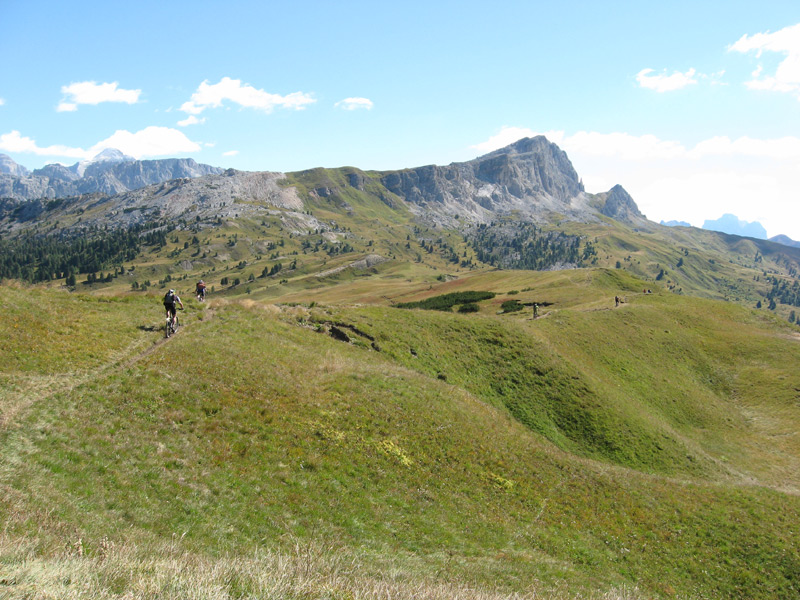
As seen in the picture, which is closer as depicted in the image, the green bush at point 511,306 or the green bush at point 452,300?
the green bush at point 511,306

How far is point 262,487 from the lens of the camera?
1709cm

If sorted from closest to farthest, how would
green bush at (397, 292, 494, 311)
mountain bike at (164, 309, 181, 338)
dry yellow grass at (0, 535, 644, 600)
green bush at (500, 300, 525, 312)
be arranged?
dry yellow grass at (0, 535, 644, 600)
mountain bike at (164, 309, 181, 338)
green bush at (500, 300, 525, 312)
green bush at (397, 292, 494, 311)

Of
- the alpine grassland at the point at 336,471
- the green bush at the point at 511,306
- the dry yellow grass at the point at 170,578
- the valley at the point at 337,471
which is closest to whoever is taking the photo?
the dry yellow grass at the point at 170,578

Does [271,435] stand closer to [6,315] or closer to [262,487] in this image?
[262,487]

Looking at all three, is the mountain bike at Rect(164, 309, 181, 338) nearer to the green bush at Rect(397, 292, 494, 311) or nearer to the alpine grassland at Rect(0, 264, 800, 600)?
the alpine grassland at Rect(0, 264, 800, 600)

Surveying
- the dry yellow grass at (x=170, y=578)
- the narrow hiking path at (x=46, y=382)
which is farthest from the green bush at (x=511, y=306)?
the dry yellow grass at (x=170, y=578)

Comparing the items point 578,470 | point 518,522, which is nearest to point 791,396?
point 578,470

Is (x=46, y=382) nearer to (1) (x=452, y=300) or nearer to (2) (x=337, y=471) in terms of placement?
(2) (x=337, y=471)

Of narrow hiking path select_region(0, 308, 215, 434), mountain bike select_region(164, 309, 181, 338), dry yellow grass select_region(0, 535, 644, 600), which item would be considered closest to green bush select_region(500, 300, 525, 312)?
mountain bike select_region(164, 309, 181, 338)

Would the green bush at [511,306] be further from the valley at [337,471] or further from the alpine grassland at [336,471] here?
the alpine grassland at [336,471]

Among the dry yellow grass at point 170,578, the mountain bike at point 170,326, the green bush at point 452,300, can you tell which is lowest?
the green bush at point 452,300

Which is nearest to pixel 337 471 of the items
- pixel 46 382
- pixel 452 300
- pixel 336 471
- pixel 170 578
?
pixel 336 471

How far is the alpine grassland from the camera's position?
1095 cm

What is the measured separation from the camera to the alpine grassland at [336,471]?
35.9 ft
